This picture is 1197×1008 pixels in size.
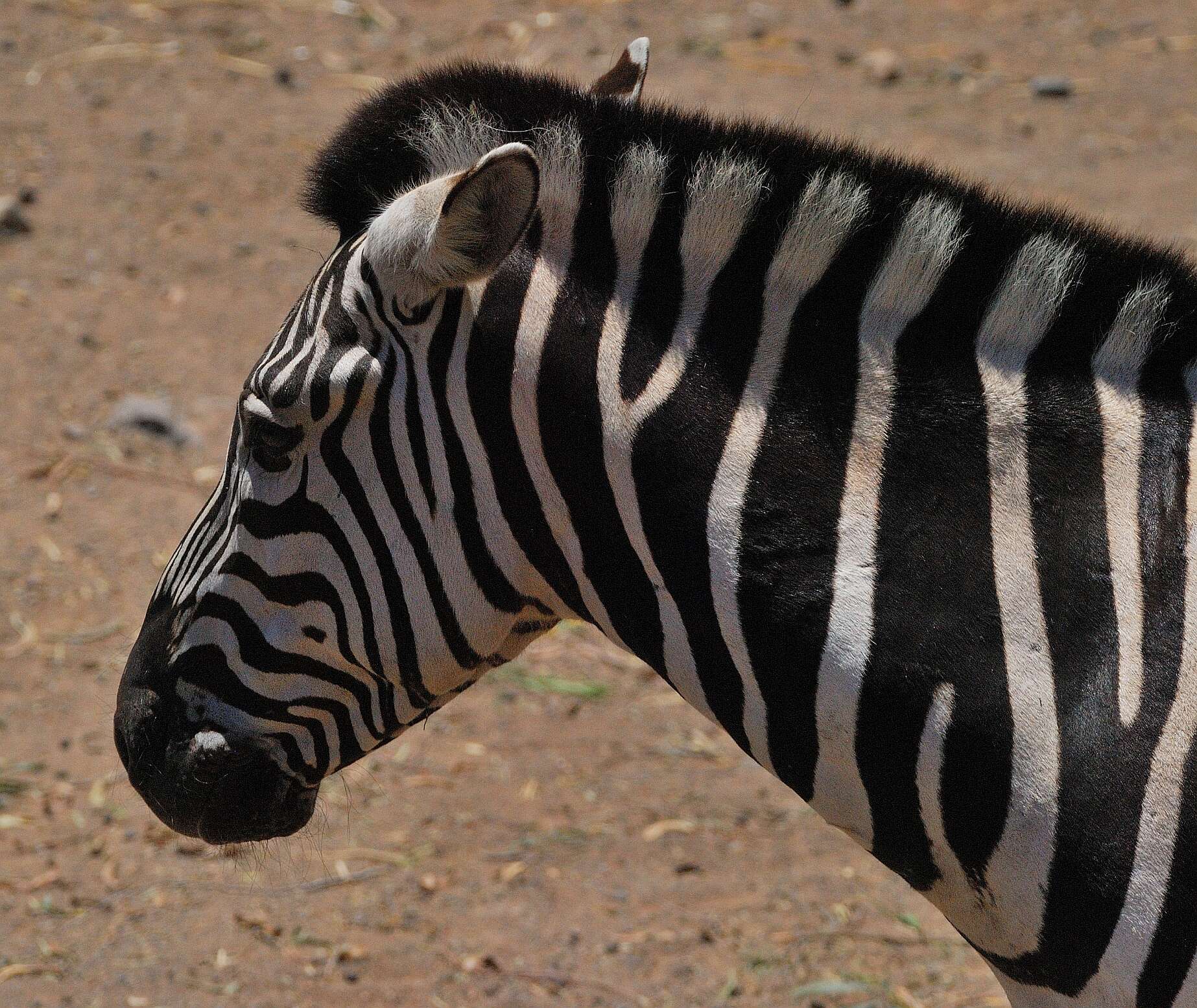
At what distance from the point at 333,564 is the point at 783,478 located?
799 mm

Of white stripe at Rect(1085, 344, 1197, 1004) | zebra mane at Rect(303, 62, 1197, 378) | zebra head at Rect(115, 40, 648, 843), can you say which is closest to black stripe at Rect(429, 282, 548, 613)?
zebra head at Rect(115, 40, 648, 843)

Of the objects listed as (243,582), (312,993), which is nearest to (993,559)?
(243,582)

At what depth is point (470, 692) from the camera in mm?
5219

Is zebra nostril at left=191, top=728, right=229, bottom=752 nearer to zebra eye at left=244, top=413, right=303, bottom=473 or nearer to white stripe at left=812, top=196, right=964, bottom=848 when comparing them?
zebra eye at left=244, top=413, right=303, bottom=473

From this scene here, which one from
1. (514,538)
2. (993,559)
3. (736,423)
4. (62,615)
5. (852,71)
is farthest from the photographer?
(852,71)

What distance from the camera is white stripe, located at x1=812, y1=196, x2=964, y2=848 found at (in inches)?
78.3

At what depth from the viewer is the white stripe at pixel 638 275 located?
210 centimetres

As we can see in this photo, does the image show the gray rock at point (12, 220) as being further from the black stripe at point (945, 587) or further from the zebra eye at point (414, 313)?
the black stripe at point (945, 587)

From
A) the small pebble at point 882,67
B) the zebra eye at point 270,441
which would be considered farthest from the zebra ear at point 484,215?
the small pebble at point 882,67

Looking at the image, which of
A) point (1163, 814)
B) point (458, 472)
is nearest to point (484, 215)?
point (458, 472)

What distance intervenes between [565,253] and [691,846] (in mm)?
2850

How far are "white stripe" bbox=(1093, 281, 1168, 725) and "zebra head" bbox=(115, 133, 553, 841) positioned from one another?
0.89 metres

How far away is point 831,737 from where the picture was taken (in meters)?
2.06

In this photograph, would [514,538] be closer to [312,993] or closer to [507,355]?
[507,355]
